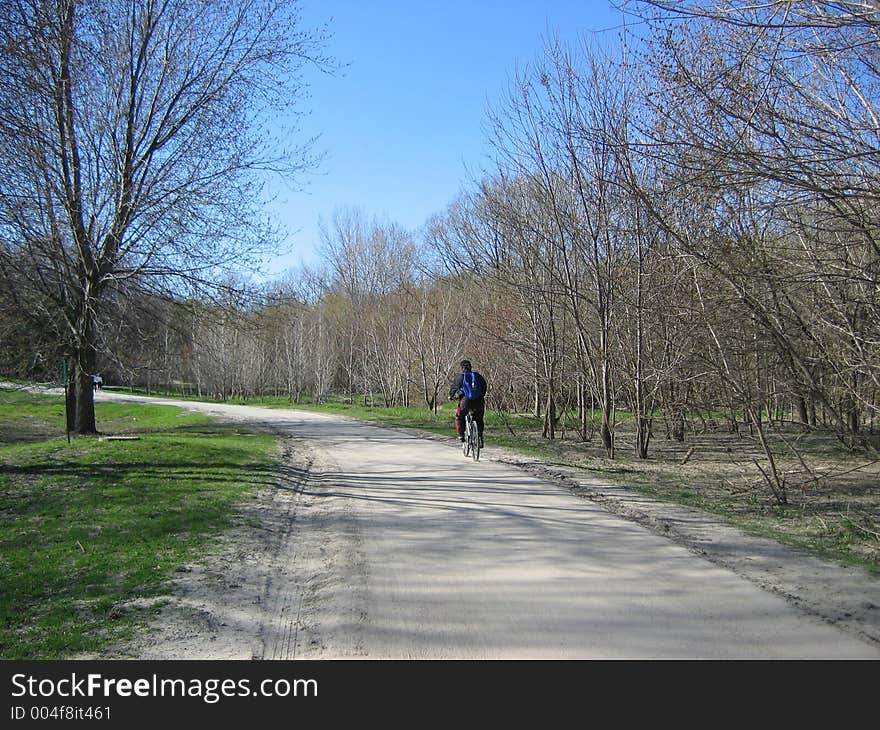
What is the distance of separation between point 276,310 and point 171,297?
2.84m

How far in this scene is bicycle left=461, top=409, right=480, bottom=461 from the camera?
1370 cm

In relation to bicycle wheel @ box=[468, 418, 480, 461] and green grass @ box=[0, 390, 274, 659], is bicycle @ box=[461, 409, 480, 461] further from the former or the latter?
green grass @ box=[0, 390, 274, 659]

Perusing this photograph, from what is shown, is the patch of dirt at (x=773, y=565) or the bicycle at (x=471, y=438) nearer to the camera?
the patch of dirt at (x=773, y=565)

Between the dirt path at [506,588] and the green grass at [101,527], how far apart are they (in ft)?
1.21

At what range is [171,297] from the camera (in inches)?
758

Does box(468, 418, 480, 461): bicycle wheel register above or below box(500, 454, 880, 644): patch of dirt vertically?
above

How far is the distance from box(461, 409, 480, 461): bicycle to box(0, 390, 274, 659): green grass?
3773 mm

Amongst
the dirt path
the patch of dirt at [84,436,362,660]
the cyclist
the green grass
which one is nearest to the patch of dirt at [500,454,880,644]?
the dirt path

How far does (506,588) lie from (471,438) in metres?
8.24

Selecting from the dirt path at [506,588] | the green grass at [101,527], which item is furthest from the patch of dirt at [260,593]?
the green grass at [101,527]

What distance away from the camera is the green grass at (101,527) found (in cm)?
498

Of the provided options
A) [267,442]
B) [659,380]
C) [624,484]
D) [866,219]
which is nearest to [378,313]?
[267,442]

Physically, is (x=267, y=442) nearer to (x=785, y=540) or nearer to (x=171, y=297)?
(x=171, y=297)

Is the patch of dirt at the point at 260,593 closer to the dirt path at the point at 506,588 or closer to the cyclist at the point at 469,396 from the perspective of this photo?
the dirt path at the point at 506,588
